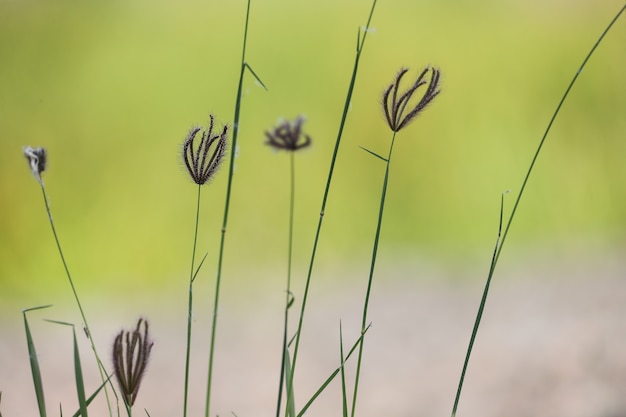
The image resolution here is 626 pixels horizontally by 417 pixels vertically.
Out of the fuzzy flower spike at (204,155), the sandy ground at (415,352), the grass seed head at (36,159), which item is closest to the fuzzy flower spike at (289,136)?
the fuzzy flower spike at (204,155)

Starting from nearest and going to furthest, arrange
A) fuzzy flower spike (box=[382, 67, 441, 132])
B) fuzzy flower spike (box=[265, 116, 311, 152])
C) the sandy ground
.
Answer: fuzzy flower spike (box=[265, 116, 311, 152]) < fuzzy flower spike (box=[382, 67, 441, 132]) < the sandy ground

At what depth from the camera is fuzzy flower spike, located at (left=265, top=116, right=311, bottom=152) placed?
1.48 ft

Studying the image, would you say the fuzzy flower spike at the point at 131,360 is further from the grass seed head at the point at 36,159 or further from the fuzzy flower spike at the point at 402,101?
the fuzzy flower spike at the point at 402,101

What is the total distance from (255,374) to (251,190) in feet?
1.65

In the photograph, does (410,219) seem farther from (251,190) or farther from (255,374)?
(255,374)

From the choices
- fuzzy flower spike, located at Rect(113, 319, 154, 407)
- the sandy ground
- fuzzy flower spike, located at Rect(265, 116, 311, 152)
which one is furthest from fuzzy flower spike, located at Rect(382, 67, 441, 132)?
the sandy ground

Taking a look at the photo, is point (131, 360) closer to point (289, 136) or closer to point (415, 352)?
point (289, 136)

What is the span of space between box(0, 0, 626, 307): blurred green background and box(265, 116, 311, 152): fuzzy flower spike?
1.36 meters

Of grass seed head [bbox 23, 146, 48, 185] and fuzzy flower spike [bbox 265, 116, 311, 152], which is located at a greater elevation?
fuzzy flower spike [bbox 265, 116, 311, 152]

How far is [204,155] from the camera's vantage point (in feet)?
1.80

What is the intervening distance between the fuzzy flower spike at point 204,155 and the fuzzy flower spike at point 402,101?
0.13 meters

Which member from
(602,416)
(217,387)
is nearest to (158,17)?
(217,387)

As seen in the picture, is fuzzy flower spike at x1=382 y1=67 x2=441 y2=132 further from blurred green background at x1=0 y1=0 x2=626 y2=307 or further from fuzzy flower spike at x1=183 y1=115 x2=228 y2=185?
blurred green background at x1=0 y1=0 x2=626 y2=307

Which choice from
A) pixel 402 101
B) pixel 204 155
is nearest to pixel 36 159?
pixel 204 155
